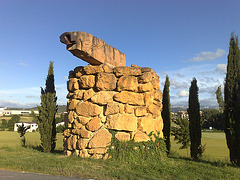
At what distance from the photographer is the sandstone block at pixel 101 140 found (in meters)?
6.18

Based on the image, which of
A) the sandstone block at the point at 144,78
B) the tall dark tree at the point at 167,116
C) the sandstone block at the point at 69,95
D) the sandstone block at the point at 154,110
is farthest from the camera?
the tall dark tree at the point at 167,116

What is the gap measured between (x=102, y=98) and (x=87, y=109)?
645 millimetres

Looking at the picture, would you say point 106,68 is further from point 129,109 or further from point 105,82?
point 129,109

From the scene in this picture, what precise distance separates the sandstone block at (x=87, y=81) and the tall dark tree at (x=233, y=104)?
5272 mm

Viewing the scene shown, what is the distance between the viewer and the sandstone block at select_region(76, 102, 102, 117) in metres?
6.48

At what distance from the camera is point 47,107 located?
9.81 meters

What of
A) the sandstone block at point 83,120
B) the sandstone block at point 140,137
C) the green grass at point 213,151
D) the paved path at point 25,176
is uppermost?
the sandstone block at point 83,120

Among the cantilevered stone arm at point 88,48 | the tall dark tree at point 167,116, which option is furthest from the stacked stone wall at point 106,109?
the tall dark tree at point 167,116

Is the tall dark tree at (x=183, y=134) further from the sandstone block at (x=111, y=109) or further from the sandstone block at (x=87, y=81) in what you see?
the sandstone block at (x=87, y=81)

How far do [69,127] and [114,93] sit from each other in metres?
2.07

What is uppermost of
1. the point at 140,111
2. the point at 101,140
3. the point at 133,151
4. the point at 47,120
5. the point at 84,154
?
the point at 140,111

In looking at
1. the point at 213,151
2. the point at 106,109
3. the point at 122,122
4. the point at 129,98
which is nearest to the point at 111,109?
the point at 106,109

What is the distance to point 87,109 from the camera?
6.60 meters

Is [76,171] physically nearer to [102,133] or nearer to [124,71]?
[102,133]
